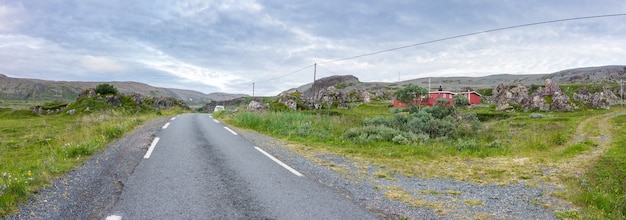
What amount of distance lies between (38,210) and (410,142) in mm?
11468

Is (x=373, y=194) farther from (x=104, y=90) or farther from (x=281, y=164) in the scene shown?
(x=104, y=90)

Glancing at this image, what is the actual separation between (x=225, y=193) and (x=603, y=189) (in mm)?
7042

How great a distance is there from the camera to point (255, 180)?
7055 mm

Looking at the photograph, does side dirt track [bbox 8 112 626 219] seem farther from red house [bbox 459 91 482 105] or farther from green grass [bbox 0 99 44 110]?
green grass [bbox 0 99 44 110]

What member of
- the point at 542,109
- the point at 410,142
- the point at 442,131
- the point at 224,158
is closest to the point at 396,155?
the point at 410,142

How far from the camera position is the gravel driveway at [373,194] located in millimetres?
5125

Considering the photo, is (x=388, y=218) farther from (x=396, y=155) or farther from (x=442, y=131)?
(x=442, y=131)

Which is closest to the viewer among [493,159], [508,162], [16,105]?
[508,162]

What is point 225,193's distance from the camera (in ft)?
19.7

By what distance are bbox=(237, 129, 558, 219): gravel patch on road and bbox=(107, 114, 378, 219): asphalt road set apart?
0.41 metres

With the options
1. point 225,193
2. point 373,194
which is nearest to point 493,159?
point 373,194

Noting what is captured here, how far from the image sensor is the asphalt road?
497 cm

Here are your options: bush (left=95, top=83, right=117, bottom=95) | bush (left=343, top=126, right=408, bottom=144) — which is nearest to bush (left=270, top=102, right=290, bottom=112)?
bush (left=343, top=126, right=408, bottom=144)

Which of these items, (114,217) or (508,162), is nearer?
(114,217)
